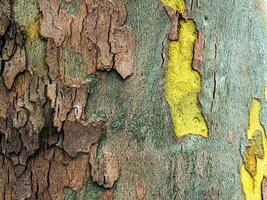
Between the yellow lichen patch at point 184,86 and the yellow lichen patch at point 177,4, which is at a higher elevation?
the yellow lichen patch at point 177,4

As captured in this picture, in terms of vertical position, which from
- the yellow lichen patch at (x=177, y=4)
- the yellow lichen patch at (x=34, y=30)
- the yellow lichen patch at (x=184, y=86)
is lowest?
the yellow lichen patch at (x=184, y=86)

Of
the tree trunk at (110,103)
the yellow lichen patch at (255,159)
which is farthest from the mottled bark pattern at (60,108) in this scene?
the yellow lichen patch at (255,159)

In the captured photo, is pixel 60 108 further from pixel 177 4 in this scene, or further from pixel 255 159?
pixel 255 159

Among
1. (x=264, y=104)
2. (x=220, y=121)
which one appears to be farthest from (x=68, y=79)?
(x=264, y=104)

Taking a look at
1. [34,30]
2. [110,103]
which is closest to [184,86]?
[110,103]

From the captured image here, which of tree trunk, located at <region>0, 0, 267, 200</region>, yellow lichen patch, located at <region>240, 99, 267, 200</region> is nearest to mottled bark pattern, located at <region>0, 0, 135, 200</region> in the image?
tree trunk, located at <region>0, 0, 267, 200</region>

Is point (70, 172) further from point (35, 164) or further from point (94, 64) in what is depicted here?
point (94, 64)

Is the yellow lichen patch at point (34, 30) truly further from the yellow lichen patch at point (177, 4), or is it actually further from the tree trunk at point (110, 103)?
the yellow lichen patch at point (177, 4)
